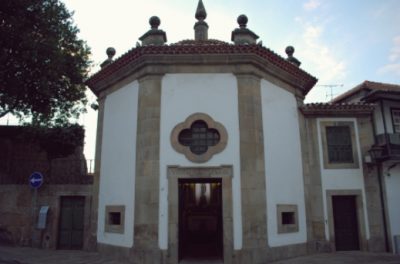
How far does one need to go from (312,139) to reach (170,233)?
6.08 metres

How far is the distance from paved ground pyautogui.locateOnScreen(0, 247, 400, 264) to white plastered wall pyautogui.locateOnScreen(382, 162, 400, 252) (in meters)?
1.25

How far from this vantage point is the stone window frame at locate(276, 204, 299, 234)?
896 cm

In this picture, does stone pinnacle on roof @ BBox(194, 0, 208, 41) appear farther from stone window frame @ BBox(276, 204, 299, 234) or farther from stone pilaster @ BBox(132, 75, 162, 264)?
stone window frame @ BBox(276, 204, 299, 234)

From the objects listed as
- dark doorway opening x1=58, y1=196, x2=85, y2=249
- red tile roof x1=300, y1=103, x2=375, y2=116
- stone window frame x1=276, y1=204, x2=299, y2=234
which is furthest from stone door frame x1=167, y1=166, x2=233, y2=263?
dark doorway opening x1=58, y1=196, x2=85, y2=249

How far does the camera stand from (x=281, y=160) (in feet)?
31.4

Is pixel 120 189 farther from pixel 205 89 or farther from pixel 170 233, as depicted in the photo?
pixel 205 89

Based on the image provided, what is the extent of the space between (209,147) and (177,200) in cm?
172

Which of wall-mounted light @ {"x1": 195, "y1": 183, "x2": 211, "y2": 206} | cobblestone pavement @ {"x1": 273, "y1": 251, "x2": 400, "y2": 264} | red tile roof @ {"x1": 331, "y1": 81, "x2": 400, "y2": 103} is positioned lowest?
cobblestone pavement @ {"x1": 273, "y1": 251, "x2": 400, "y2": 264}

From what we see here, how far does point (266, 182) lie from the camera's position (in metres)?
8.86

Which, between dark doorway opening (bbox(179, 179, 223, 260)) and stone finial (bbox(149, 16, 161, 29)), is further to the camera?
dark doorway opening (bbox(179, 179, 223, 260))

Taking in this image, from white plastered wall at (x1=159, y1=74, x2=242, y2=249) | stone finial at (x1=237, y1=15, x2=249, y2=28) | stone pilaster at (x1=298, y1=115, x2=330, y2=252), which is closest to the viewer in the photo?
white plastered wall at (x1=159, y1=74, x2=242, y2=249)

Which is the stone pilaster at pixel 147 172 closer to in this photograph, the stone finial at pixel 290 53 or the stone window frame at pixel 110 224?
the stone window frame at pixel 110 224

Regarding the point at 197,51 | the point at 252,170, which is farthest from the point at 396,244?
the point at 197,51

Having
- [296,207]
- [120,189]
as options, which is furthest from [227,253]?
[120,189]
